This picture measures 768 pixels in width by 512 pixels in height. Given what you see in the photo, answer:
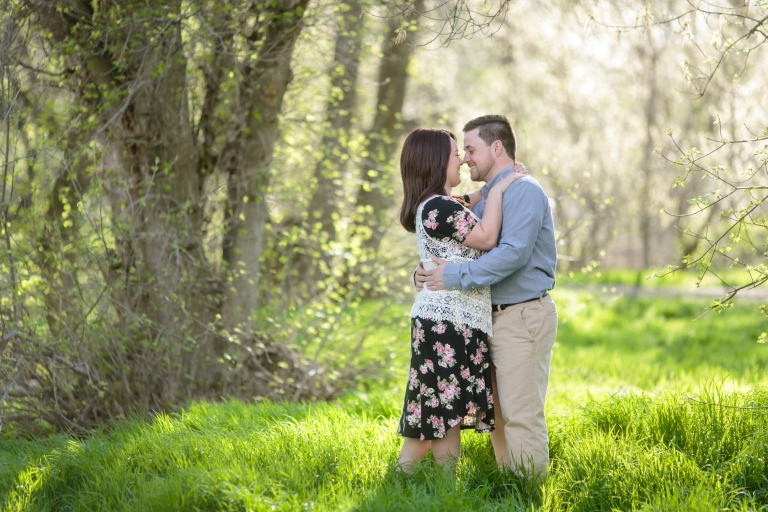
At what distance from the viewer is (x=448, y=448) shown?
390cm

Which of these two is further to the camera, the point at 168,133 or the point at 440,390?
the point at 168,133

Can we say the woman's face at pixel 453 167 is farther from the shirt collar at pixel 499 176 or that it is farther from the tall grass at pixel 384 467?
the tall grass at pixel 384 467

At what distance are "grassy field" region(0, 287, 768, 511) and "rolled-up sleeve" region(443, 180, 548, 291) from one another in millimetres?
1032

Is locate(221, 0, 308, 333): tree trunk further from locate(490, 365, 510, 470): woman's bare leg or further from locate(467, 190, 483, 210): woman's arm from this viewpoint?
locate(490, 365, 510, 470): woman's bare leg

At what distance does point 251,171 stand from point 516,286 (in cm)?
328

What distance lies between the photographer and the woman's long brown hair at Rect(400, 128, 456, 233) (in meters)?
3.87

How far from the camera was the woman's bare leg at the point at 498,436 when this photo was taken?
399 cm

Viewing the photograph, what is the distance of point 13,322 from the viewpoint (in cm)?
493

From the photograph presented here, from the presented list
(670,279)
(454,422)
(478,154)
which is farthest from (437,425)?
(670,279)

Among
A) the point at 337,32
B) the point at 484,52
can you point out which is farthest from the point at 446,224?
the point at 484,52

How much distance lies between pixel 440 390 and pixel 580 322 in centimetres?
784

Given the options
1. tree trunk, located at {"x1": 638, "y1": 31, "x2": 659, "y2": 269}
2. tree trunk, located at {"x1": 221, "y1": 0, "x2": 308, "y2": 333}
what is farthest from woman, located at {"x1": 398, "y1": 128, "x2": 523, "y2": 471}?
tree trunk, located at {"x1": 638, "y1": 31, "x2": 659, "y2": 269}

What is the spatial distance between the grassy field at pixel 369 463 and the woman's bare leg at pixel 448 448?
0.23ft

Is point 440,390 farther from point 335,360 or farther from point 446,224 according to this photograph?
point 335,360
